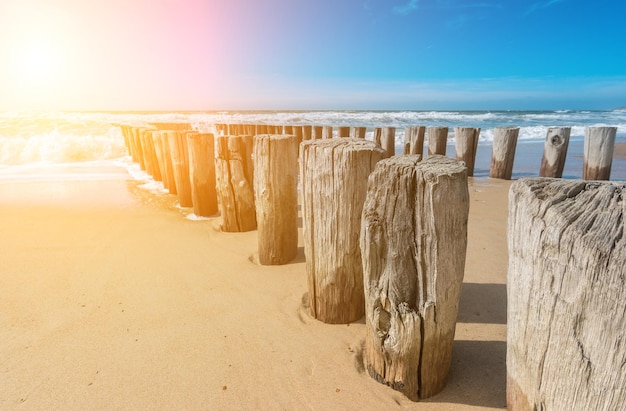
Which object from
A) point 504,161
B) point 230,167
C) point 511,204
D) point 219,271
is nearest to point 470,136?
point 504,161

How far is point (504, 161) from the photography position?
24.7 feet

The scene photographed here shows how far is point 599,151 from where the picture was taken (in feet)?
21.5

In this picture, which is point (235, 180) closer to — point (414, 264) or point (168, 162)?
point (168, 162)

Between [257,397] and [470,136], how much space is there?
24.0 feet

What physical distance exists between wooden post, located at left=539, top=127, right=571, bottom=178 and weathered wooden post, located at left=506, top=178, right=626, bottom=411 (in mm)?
6769

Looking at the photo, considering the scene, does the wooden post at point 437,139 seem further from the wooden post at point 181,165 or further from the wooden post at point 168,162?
the wooden post at point 168,162

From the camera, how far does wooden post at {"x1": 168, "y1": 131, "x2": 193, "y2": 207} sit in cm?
542

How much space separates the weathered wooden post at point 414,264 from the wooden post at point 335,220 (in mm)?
448

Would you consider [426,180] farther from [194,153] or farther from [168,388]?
[194,153]

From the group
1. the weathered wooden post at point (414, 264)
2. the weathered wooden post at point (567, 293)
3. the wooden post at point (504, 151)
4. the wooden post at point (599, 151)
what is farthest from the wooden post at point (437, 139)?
the weathered wooden post at point (567, 293)

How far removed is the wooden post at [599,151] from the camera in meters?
6.41

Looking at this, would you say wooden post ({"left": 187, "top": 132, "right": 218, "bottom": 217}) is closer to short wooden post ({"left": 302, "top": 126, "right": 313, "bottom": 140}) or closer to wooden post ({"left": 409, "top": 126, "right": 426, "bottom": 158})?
short wooden post ({"left": 302, "top": 126, "right": 313, "bottom": 140})

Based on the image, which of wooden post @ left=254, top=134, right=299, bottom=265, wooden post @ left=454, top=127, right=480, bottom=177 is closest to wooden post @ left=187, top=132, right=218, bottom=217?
wooden post @ left=254, top=134, right=299, bottom=265

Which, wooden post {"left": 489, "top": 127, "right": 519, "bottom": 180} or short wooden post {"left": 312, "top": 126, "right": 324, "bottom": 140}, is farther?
short wooden post {"left": 312, "top": 126, "right": 324, "bottom": 140}
